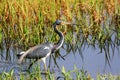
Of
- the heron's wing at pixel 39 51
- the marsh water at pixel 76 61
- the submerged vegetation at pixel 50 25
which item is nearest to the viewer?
the marsh water at pixel 76 61

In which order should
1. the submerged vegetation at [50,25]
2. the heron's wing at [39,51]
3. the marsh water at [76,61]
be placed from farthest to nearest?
the submerged vegetation at [50,25]
the heron's wing at [39,51]
the marsh water at [76,61]

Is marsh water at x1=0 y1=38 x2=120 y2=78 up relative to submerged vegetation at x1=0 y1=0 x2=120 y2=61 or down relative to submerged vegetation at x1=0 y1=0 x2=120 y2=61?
down

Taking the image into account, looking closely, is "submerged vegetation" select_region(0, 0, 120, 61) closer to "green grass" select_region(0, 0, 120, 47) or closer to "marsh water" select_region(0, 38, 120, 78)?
"green grass" select_region(0, 0, 120, 47)

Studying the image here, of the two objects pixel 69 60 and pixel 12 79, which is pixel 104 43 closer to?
pixel 69 60

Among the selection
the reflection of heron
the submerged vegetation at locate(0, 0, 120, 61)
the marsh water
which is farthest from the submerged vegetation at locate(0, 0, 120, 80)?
the reflection of heron

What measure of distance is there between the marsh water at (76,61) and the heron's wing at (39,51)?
197 millimetres

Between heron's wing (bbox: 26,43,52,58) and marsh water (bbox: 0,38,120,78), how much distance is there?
197 millimetres

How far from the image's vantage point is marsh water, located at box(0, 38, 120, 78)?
7.27 m

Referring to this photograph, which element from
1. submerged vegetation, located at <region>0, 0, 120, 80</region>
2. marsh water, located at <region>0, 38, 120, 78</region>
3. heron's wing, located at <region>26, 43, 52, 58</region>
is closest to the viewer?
marsh water, located at <region>0, 38, 120, 78</region>

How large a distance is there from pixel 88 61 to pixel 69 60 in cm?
33

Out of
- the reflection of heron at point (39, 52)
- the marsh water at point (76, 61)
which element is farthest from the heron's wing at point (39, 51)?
the marsh water at point (76, 61)

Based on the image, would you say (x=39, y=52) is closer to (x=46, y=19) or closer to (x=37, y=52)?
(x=37, y=52)

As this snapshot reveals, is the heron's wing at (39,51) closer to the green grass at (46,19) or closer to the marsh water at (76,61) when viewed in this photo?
the marsh water at (76,61)

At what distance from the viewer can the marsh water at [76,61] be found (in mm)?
7266
